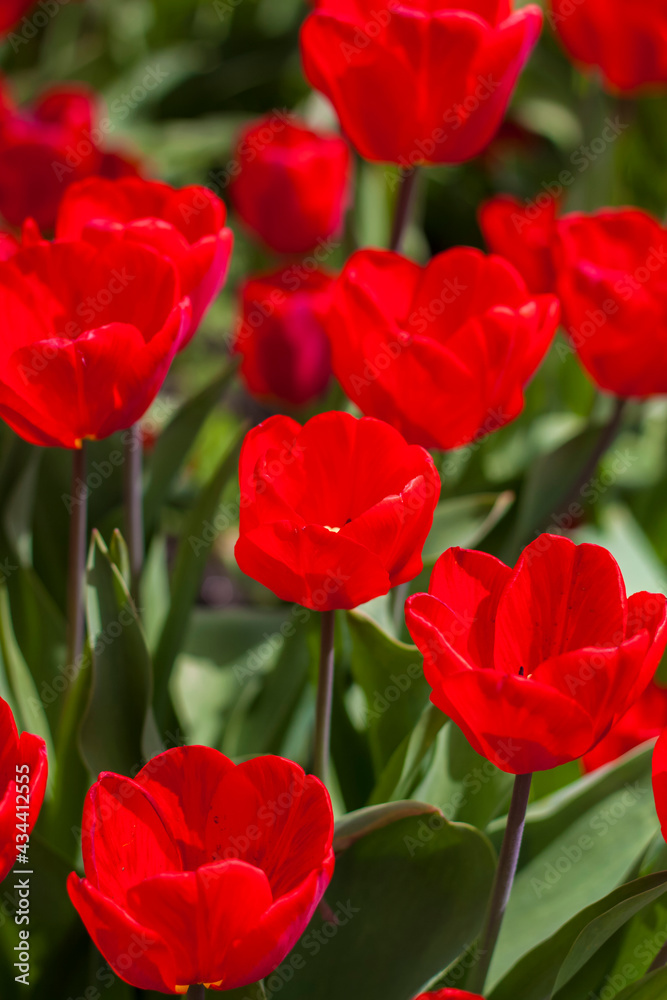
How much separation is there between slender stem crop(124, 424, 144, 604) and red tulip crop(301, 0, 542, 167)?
256mm

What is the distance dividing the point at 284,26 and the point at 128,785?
74.9 inches

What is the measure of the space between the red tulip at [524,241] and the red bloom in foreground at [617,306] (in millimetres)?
70

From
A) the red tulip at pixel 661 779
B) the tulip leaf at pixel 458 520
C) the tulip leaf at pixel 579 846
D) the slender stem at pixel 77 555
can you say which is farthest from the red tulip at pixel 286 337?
the red tulip at pixel 661 779

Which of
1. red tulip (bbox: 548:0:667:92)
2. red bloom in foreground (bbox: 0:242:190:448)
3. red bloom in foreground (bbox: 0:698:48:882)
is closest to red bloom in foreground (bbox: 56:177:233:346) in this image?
red bloom in foreground (bbox: 0:242:190:448)

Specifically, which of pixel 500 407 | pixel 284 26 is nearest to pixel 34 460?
pixel 500 407

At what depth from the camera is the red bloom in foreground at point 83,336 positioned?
0.52 meters

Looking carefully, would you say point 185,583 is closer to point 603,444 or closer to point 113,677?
point 113,677

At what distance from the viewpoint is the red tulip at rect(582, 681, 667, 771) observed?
2.55ft

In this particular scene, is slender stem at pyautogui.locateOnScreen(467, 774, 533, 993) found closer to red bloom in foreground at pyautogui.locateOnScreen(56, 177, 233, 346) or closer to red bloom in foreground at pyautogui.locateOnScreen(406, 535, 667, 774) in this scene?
red bloom in foreground at pyautogui.locateOnScreen(406, 535, 667, 774)

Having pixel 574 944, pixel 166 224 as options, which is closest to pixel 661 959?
pixel 574 944

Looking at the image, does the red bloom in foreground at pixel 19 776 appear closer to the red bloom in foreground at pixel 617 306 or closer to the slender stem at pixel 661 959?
the slender stem at pixel 661 959

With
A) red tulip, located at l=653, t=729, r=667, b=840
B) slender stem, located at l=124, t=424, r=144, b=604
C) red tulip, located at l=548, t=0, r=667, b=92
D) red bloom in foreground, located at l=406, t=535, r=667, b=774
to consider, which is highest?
red tulip, located at l=548, t=0, r=667, b=92

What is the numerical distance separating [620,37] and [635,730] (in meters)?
0.61

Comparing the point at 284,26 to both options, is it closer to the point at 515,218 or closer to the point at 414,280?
the point at 515,218
